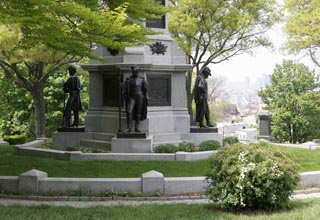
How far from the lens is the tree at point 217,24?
92.3 feet

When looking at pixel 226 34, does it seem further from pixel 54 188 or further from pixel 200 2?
pixel 54 188

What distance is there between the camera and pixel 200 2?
27922mm

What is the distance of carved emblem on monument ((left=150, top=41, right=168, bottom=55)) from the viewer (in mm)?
17844

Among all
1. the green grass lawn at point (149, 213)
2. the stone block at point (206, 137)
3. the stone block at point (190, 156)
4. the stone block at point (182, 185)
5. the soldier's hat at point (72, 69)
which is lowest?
the green grass lawn at point (149, 213)

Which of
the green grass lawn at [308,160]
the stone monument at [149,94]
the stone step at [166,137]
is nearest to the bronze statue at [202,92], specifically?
the stone monument at [149,94]

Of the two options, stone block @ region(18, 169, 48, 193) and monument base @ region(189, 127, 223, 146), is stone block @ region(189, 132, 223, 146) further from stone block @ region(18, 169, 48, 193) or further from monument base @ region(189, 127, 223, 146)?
stone block @ region(18, 169, 48, 193)

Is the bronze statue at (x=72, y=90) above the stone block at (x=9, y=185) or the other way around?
above

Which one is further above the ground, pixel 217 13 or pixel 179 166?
pixel 217 13

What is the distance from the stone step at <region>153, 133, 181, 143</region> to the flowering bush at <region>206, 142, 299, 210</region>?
28.0 ft

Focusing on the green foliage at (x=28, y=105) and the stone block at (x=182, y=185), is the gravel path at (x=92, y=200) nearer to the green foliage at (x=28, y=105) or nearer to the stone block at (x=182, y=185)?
the stone block at (x=182, y=185)

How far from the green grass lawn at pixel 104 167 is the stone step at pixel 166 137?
3201mm

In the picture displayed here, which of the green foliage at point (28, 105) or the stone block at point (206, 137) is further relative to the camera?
the green foliage at point (28, 105)

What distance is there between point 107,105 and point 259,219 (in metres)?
11.4

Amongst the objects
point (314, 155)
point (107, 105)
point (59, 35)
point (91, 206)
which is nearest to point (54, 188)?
point (91, 206)
